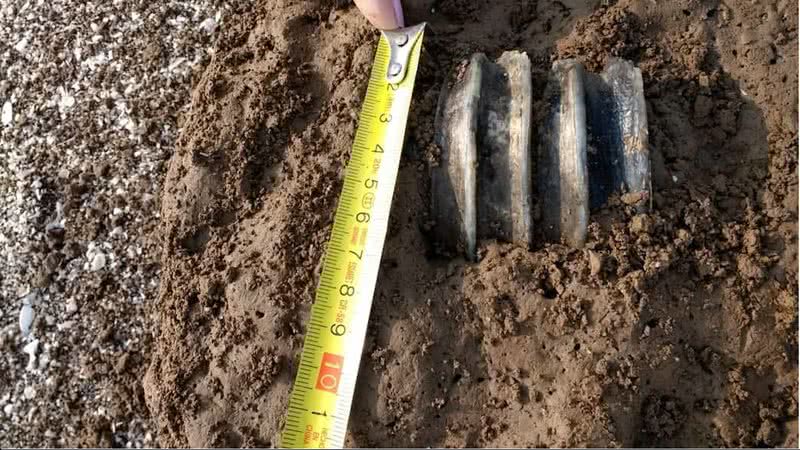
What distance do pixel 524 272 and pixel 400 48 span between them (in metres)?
0.85

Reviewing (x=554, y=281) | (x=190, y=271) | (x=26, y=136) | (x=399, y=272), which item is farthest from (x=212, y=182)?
(x=554, y=281)

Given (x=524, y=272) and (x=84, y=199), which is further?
(x=84, y=199)

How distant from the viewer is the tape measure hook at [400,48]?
233cm

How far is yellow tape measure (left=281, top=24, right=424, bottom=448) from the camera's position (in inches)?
80.8

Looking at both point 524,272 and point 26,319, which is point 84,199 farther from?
point 524,272

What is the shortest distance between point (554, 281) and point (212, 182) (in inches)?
45.0

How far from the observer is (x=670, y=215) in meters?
2.09

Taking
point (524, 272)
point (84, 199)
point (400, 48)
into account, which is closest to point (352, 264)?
point (524, 272)

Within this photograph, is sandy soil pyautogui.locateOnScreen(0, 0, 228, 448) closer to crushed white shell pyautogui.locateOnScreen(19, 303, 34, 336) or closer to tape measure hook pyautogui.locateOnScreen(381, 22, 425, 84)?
crushed white shell pyautogui.locateOnScreen(19, 303, 34, 336)

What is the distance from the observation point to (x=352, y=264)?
214 centimetres

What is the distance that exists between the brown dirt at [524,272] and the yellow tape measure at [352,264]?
0.04 meters

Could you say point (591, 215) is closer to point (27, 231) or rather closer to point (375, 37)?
point (375, 37)

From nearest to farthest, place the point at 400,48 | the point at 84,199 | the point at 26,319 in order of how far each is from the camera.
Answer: the point at 400,48 < the point at 26,319 < the point at 84,199

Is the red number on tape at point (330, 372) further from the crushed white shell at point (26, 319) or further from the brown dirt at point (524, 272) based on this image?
the crushed white shell at point (26, 319)
